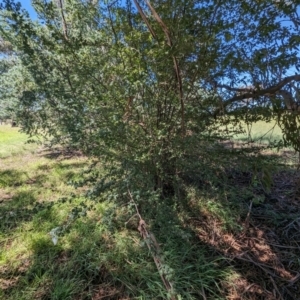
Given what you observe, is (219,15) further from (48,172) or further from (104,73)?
(48,172)

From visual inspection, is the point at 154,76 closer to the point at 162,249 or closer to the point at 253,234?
the point at 162,249


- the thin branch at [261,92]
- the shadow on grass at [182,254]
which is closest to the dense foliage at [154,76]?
the thin branch at [261,92]

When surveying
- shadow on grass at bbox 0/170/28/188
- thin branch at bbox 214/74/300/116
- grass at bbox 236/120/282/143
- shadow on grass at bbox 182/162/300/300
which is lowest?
shadow on grass at bbox 182/162/300/300

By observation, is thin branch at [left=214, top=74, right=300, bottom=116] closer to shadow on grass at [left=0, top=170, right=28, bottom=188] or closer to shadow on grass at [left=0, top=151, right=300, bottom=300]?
shadow on grass at [left=0, top=151, right=300, bottom=300]

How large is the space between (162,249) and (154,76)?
4.10 ft

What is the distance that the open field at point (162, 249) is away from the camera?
4.89 feet

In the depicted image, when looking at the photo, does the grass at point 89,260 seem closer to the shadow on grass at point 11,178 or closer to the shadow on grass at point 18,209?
the shadow on grass at point 18,209

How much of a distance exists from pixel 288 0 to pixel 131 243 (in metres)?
1.91

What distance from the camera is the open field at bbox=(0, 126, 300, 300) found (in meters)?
1.49

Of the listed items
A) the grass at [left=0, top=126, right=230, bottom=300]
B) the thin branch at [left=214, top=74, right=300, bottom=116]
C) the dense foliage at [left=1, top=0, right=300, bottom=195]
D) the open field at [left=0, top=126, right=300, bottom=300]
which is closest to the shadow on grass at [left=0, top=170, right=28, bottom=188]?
the open field at [left=0, top=126, right=300, bottom=300]

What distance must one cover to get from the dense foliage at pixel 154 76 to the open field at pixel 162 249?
1.34 ft

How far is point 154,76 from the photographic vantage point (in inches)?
69.8

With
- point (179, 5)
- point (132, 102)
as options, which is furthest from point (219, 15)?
point (132, 102)

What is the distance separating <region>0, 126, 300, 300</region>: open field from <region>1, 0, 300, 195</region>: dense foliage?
1.34ft
